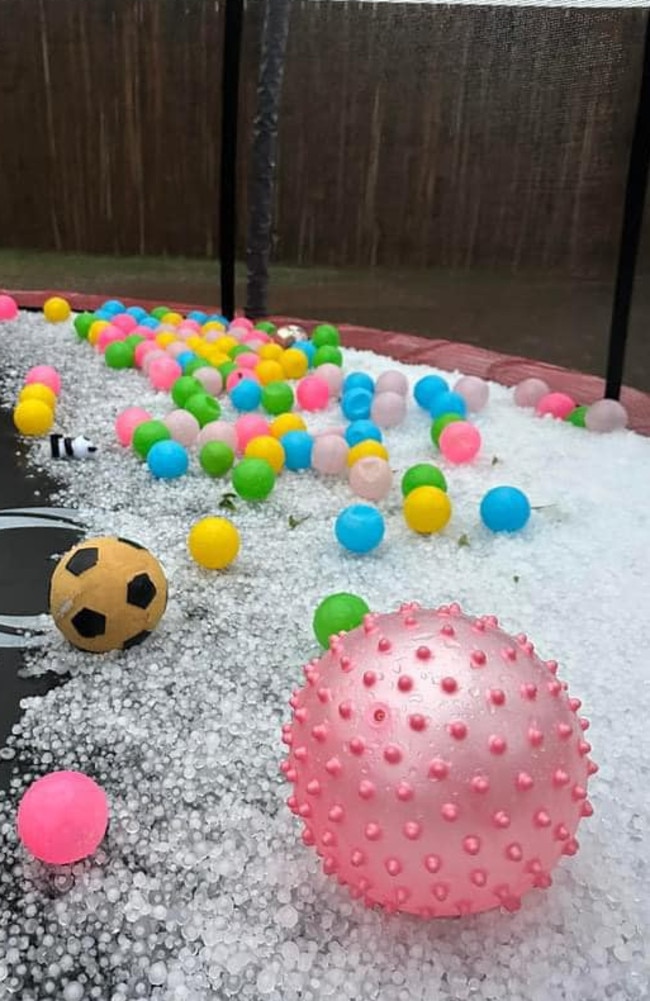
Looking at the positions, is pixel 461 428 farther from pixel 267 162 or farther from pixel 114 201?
pixel 114 201

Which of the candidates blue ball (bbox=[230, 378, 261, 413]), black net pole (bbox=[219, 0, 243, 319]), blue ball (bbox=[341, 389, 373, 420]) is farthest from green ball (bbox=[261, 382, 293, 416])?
black net pole (bbox=[219, 0, 243, 319])

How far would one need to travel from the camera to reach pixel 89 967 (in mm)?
983

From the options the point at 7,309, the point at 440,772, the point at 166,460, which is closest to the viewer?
the point at 440,772

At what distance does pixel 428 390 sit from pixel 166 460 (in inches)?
34.2

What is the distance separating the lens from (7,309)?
3438mm

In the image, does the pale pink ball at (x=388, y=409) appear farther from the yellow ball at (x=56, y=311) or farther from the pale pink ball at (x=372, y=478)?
the yellow ball at (x=56, y=311)

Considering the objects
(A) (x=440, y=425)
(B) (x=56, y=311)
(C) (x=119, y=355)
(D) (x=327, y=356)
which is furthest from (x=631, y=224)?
(B) (x=56, y=311)

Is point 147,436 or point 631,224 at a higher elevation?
point 631,224

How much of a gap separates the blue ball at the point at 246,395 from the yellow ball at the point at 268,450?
401 mm

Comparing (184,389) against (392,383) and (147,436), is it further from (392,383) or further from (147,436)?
(392,383)

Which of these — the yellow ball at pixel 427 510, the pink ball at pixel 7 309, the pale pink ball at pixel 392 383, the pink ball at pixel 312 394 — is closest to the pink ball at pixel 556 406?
the pale pink ball at pixel 392 383

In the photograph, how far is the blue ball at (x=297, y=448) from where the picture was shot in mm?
2250

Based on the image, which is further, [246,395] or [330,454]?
[246,395]

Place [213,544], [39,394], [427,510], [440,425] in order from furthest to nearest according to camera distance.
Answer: [39,394] → [440,425] → [427,510] → [213,544]
